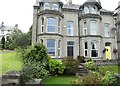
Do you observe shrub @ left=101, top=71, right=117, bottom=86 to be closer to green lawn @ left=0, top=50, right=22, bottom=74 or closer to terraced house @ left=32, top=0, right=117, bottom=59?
green lawn @ left=0, top=50, right=22, bottom=74

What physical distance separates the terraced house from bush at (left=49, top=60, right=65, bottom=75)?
7.80 metres

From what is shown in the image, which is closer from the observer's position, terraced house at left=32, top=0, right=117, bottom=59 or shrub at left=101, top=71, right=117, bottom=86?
shrub at left=101, top=71, right=117, bottom=86

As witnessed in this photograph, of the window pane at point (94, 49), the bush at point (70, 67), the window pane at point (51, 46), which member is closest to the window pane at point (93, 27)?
the window pane at point (94, 49)

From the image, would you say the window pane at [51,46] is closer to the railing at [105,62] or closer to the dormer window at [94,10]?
the railing at [105,62]

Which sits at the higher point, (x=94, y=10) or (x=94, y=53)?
(x=94, y=10)

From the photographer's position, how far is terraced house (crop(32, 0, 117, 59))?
24.2 m

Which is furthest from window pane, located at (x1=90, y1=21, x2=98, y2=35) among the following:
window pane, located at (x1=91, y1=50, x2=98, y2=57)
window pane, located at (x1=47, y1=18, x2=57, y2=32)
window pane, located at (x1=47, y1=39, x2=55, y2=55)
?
window pane, located at (x1=47, y1=39, x2=55, y2=55)

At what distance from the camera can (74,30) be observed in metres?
26.7

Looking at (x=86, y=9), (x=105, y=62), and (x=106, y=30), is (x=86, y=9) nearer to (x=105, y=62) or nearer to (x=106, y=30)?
(x=106, y=30)

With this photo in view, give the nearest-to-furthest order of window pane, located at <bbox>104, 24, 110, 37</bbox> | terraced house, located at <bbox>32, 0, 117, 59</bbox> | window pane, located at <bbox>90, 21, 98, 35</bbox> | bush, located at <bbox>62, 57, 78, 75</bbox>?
bush, located at <bbox>62, 57, 78, 75</bbox> < terraced house, located at <bbox>32, 0, 117, 59</bbox> < window pane, located at <bbox>90, 21, 98, 35</bbox> < window pane, located at <bbox>104, 24, 110, 37</bbox>

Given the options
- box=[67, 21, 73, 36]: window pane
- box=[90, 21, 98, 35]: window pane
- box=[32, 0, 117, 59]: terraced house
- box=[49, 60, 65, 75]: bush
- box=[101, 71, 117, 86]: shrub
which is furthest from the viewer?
box=[67, 21, 73, 36]: window pane

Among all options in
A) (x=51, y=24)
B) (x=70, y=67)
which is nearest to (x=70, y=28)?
(x=51, y=24)

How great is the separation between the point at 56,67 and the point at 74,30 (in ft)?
38.5

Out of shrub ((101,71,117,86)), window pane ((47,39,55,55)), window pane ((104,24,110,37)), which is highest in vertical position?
window pane ((104,24,110,37))
